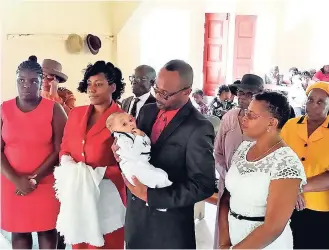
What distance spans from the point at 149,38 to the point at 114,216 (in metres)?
4.77

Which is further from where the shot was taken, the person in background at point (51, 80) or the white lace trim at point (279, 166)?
the person in background at point (51, 80)

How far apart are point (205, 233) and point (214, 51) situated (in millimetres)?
4798

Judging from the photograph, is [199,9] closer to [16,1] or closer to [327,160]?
[16,1]

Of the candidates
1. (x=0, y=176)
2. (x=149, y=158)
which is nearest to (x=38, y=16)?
(x=0, y=176)

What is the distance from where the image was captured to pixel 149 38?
6410 mm

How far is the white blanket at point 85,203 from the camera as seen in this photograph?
1.89m

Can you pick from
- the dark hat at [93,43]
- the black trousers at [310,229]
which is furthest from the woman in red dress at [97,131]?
the dark hat at [93,43]

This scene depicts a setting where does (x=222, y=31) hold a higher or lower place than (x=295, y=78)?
higher

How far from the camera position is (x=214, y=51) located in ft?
25.0

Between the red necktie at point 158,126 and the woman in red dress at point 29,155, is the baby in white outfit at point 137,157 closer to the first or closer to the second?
the red necktie at point 158,126

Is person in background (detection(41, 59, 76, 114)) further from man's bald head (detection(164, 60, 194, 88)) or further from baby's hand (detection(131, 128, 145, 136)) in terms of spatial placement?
man's bald head (detection(164, 60, 194, 88))

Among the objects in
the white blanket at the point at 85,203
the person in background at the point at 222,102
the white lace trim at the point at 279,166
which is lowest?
the white blanket at the point at 85,203

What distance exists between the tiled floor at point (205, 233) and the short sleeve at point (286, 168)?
1821mm

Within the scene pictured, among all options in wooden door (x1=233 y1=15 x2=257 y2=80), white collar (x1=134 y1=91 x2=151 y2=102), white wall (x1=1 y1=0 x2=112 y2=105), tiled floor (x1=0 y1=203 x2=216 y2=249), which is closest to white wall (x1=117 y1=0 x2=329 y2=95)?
wooden door (x1=233 y1=15 x2=257 y2=80)
